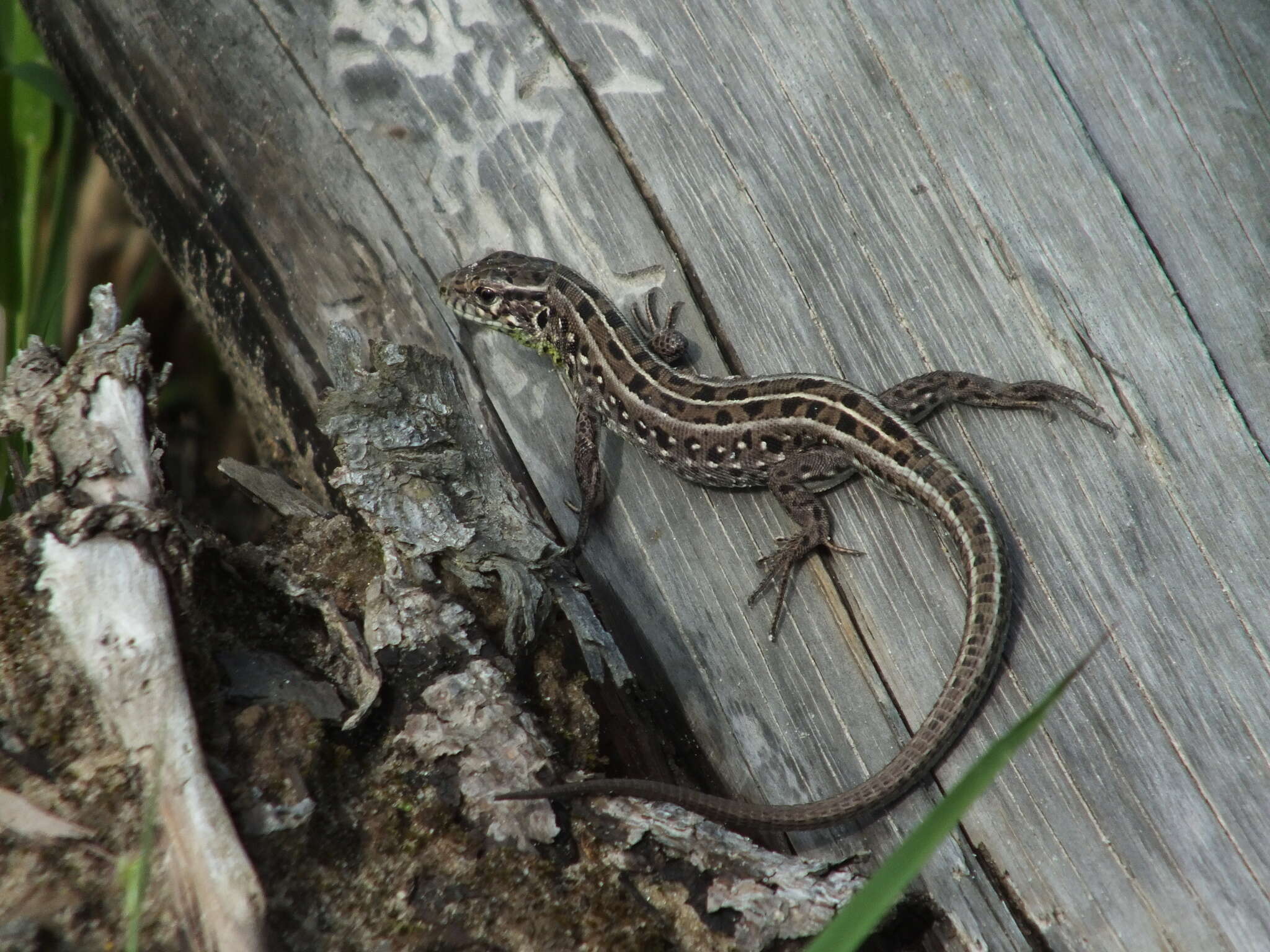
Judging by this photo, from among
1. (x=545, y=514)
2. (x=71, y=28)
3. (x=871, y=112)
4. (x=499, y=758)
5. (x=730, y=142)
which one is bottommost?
(x=545, y=514)

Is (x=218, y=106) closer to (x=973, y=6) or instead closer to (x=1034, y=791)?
(x=973, y=6)

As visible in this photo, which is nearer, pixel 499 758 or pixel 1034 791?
pixel 499 758

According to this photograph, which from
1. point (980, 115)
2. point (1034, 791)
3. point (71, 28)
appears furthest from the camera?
point (71, 28)

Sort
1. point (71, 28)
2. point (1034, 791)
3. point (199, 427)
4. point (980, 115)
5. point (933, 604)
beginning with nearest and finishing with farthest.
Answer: point (1034, 791) → point (933, 604) → point (980, 115) → point (71, 28) → point (199, 427)

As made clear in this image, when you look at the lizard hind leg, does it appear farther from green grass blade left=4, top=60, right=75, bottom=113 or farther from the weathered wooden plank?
green grass blade left=4, top=60, right=75, bottom=113

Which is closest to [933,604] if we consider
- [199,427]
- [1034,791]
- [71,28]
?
[1034,791]

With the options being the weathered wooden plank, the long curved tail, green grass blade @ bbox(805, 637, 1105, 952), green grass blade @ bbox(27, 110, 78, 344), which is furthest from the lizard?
green grass blade @ bbox(27, 110, 78, 344)
